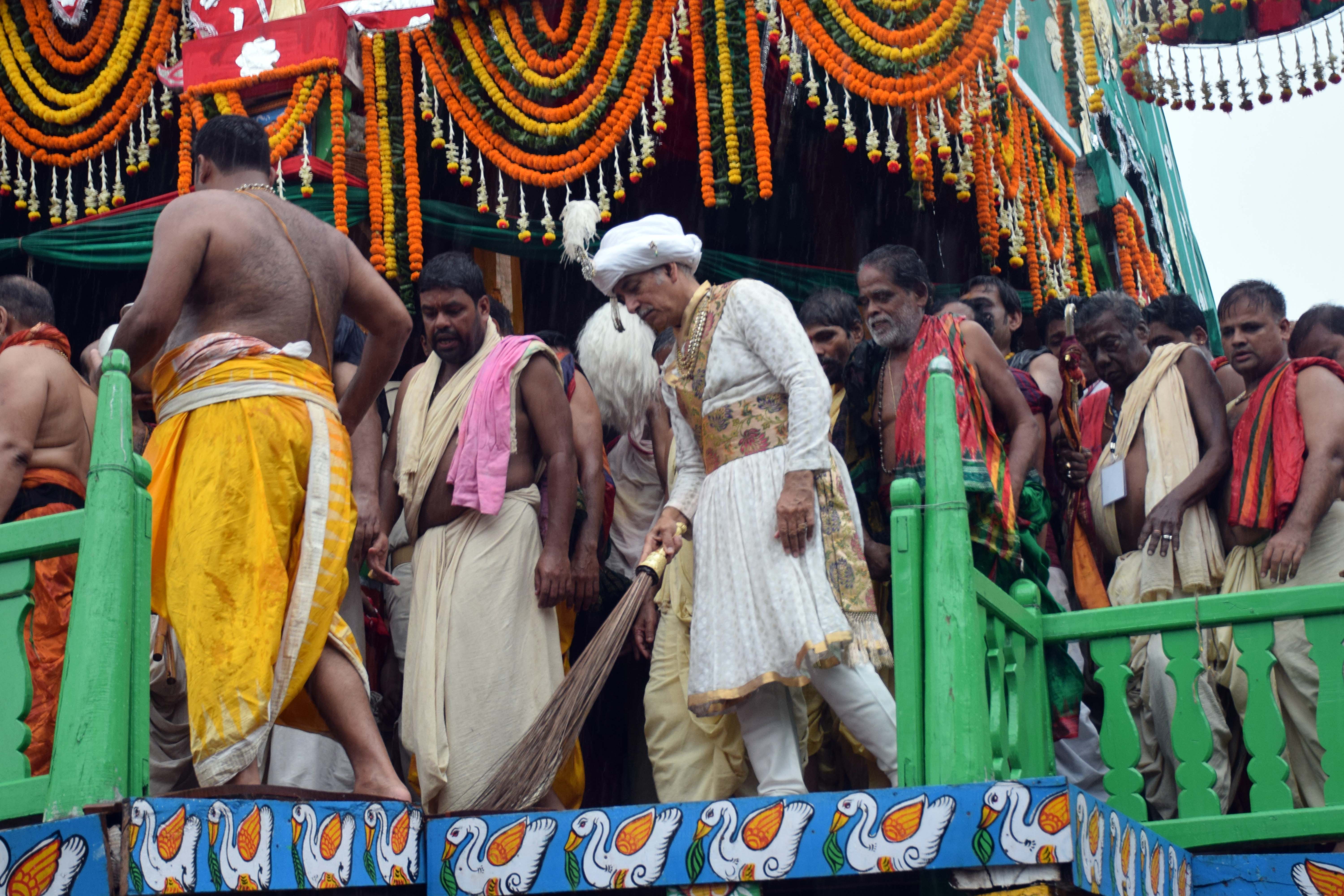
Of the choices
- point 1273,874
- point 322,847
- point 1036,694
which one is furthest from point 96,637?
point 1273,874

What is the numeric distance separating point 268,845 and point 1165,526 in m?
2.99

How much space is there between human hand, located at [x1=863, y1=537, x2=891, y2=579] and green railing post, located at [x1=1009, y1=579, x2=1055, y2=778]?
56 cm

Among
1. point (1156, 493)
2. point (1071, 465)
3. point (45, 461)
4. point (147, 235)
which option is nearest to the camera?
point (45, 461)

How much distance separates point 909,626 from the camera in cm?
375

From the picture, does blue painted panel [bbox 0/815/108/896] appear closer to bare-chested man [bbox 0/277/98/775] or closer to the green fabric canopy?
bare-chested man [bbox 0/277/98/775]

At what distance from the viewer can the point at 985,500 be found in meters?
4.67

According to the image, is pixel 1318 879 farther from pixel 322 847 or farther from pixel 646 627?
pixel 322 847

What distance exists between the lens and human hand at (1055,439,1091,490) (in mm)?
5641

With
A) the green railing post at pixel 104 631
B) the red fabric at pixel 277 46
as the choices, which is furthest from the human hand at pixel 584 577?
the red fabric at pixel 277 46

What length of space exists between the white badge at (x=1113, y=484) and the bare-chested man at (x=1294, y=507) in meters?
0.41

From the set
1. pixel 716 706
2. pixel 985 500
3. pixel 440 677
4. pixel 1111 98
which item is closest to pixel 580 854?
pixel 716 706

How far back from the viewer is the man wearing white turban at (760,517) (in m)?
4.12

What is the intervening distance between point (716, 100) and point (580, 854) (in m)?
3.60

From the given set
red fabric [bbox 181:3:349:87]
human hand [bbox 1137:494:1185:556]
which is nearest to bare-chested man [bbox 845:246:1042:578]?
human hand [bbox 1137:494:1185:556]
